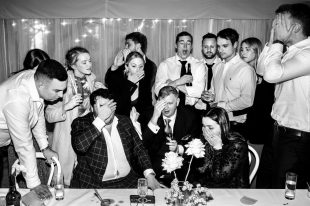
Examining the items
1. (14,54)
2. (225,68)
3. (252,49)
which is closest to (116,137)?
(225,68)

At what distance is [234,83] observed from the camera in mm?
3607

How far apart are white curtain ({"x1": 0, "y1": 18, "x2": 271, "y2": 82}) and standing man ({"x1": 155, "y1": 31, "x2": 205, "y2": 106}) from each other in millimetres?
2325

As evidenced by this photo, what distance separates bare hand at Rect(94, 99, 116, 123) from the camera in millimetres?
2486

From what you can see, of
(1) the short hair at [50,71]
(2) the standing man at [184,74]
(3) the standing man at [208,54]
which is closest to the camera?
(1) the short hair at [50,71]

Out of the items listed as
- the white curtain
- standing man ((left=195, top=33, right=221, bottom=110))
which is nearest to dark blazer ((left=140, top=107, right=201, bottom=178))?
standing man ((left=195, top=33, right=221, bottom=110))

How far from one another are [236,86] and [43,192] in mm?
2418

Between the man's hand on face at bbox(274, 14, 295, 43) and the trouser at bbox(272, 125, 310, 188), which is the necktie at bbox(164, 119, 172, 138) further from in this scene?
the man's hand on face at bbox(274, 14, 295, 43)

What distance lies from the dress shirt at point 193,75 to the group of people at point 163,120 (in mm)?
313

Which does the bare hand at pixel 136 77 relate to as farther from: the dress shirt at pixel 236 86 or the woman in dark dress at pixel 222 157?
the woman in dark dress at pixel 222 157

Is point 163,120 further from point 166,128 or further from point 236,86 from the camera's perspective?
point 236,86

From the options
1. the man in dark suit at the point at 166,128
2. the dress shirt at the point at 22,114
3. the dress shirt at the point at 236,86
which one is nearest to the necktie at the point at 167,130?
the man in dark suit at the point at 166,128

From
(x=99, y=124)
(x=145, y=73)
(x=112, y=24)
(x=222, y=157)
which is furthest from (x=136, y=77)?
(x=112, y=24)

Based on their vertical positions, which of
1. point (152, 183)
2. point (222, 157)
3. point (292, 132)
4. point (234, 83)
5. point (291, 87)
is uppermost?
point (291, 87)

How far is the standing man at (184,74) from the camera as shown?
12.6 ft
